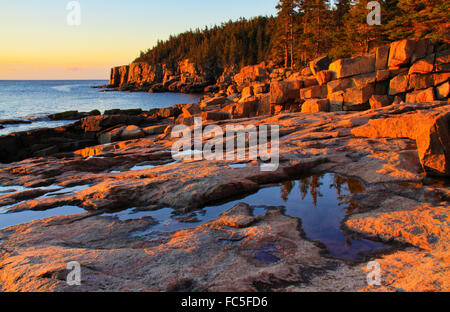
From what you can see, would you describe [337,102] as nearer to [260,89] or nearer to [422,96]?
[422,96]

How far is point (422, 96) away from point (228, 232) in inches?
872

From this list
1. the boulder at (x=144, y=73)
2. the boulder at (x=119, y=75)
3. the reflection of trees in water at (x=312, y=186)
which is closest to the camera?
the reflection of trees in water at (x=312, y=186)

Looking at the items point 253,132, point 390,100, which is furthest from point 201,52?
point 253,132

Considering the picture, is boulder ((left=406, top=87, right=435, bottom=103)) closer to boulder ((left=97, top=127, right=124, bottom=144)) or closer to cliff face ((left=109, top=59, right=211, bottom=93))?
boulder ((left=97, top=127, right=124, bottom=144))

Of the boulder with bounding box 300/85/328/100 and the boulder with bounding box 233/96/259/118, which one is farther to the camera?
the boulder with bounding box 233/96/259/118

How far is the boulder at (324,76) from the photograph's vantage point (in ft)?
80.1

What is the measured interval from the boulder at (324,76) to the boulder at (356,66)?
0.80 metres

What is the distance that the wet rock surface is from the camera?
3.66 metres

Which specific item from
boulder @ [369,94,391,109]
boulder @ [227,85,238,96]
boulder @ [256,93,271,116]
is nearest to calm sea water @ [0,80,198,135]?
boulder @ [227,85,238,96]

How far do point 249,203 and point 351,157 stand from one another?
14.2 feet

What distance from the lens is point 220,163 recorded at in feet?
31.3

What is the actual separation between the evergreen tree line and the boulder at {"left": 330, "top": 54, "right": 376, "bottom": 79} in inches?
169

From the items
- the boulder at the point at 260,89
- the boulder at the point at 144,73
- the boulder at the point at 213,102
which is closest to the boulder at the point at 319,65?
the boulder at the point at 260,89

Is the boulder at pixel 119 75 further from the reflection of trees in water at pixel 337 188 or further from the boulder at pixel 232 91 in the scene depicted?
the reflection of trees in water at pixel 337 188
